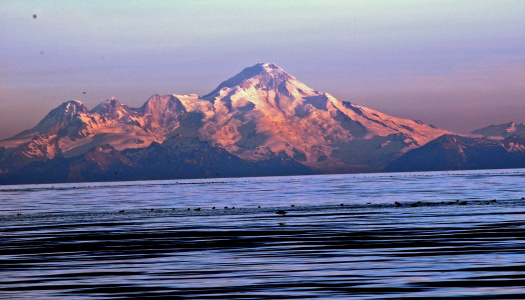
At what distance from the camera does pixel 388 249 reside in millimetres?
38312

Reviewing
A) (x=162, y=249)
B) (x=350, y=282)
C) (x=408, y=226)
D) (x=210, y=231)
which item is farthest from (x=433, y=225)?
(x=350, y=282)

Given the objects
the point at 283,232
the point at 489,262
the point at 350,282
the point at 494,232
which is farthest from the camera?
the point at 283,232

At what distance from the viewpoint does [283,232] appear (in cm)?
5172

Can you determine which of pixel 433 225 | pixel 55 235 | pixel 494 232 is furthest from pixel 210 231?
pixel 494 232

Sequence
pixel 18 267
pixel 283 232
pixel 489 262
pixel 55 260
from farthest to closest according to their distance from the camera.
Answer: pixel 283 232 → pixel 55 260 → pixel 18 267 → pixel 489 262

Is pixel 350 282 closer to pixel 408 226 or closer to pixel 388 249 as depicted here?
pixel 388 249

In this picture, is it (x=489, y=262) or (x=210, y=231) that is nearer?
(x=489, y=262)

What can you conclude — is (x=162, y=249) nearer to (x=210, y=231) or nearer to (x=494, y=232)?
(x=210, y=231)

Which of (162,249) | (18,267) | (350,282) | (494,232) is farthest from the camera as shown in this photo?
(494,232)

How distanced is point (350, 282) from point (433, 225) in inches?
1044

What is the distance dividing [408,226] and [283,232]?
748cm

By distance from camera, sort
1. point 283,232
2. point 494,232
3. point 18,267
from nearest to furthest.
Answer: point 18,267 < point 494,232 < point 283,232

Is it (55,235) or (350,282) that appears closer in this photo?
(350,282)

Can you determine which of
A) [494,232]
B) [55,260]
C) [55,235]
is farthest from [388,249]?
[55,235]
